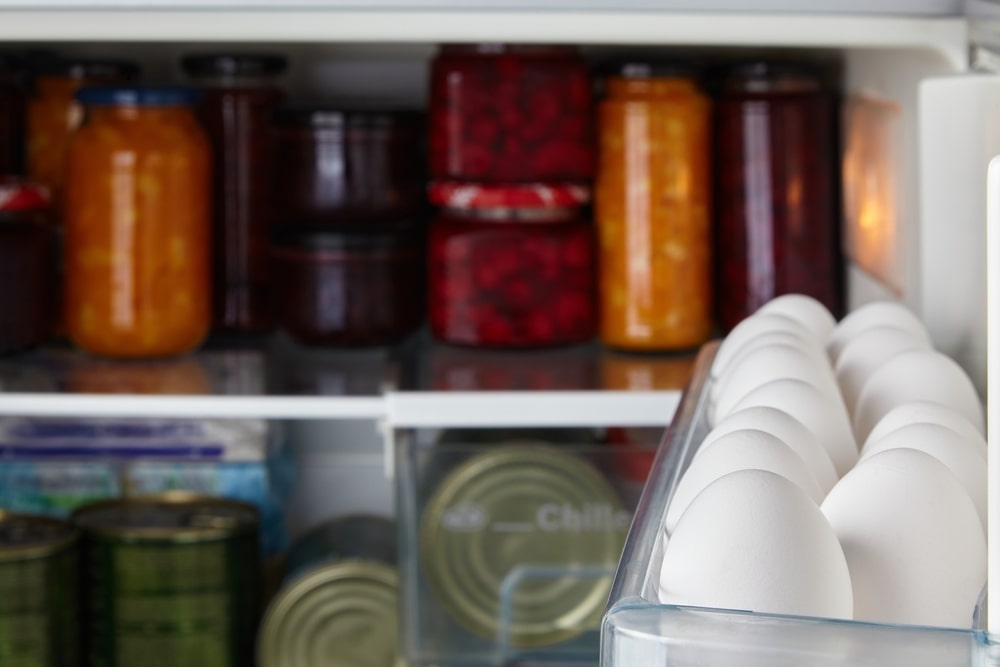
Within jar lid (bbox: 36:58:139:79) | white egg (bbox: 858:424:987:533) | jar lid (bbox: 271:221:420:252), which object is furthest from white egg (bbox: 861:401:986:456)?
jar lid (bbox: 36:58:139:79)

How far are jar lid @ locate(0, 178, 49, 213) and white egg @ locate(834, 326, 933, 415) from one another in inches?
30.6

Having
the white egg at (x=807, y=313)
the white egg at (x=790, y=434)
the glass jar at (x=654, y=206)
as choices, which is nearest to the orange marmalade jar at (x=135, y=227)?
the glass jar at (x=654, y=206)

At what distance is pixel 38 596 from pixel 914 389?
2.74 feet

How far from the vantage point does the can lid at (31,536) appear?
120 centimetres

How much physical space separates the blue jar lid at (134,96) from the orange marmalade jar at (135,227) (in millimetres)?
31

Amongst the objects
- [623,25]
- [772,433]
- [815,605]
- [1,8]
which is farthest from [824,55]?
[815,605]

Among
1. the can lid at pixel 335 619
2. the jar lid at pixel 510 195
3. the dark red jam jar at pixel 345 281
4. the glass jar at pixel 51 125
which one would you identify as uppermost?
the glass jar at pixel 51 125

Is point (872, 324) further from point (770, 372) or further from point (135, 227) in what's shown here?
point (135, 227)

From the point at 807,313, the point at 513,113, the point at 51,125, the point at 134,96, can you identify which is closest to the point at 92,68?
the point at 51,125

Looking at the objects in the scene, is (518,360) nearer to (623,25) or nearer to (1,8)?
(623,25)

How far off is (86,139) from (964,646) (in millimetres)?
1054

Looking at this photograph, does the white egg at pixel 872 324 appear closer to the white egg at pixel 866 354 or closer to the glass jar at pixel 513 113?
the white egg at pixel 866 354

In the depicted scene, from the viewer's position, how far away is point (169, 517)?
1285mm

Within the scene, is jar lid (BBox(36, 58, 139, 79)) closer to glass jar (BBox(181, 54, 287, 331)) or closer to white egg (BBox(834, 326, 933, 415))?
glass jar (BBox(181, 54, 287, 331))
